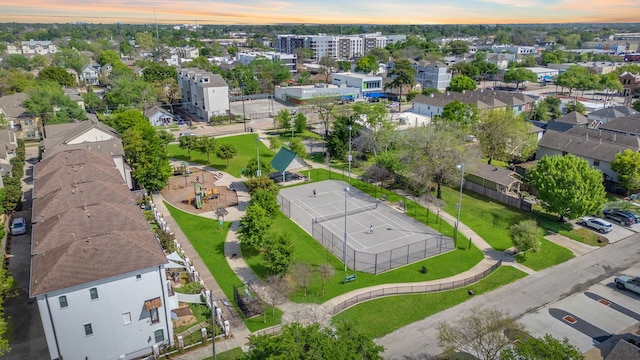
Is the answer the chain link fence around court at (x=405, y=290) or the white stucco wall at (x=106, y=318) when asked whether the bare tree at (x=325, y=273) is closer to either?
the chain link fence around court at (x=405, y=290)

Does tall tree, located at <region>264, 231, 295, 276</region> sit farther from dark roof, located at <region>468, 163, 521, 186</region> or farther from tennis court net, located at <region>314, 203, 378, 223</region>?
dark roof, located at <region>468, 163, 521, 186</region>

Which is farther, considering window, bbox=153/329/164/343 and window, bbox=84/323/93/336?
window, bbox=153/329/164/343

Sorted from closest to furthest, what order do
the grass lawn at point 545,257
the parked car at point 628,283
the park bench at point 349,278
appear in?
1. the parked car at point 628,283
2. the park bench at point 349,278
3. the grass lawn at point 545,257

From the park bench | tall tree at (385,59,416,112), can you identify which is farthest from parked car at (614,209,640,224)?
tall tree at (385,59,416,112)

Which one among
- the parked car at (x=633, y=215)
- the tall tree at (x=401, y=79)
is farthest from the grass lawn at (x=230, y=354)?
the tall tree at (x=401, y=79)

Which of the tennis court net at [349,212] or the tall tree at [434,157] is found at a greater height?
the tall tree at [434,157]

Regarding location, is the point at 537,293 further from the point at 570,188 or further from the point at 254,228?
the point at 254,228
